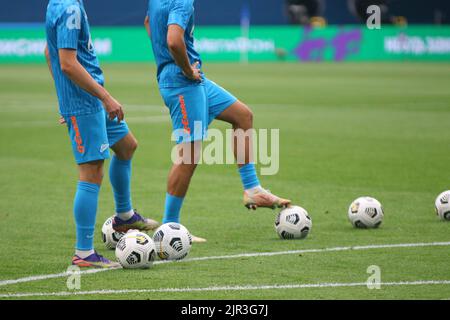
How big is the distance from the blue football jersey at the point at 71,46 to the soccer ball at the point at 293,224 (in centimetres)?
211

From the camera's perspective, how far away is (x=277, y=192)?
12117 mm

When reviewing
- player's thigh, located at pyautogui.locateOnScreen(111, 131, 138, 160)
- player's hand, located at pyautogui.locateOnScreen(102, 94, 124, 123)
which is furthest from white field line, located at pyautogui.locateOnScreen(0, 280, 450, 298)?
player's thigh, located at pyautogui.locateOnScreen(111, 131, 138, 160)

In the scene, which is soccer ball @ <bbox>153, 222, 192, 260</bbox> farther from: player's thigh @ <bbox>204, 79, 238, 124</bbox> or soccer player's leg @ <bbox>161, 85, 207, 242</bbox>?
player's thigh @ <bbox>204, 79, 238, 124</bbox>

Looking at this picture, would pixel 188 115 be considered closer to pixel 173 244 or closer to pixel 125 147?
pixel 125 147

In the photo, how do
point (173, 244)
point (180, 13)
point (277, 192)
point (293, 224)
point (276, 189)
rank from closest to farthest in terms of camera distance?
point (173, 244) < point (180, 13) < point (293, 224) < point (277, 192) < point (276, 189)

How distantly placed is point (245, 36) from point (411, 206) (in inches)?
1452

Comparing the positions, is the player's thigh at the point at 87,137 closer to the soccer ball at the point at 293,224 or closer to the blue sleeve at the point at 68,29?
the blue sleeve at the point at 68,29

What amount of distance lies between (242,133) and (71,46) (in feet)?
7.21

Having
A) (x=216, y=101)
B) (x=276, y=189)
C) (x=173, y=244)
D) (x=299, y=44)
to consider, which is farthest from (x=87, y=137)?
(x=299, y=44)

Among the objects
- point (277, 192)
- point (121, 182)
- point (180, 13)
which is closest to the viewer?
point (180, 13)

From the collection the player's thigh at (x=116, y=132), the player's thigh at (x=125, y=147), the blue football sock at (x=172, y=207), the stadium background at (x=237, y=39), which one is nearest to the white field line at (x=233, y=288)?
the blue football sock at (x=172, y=207)

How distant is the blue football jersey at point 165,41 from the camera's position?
28.5ft
